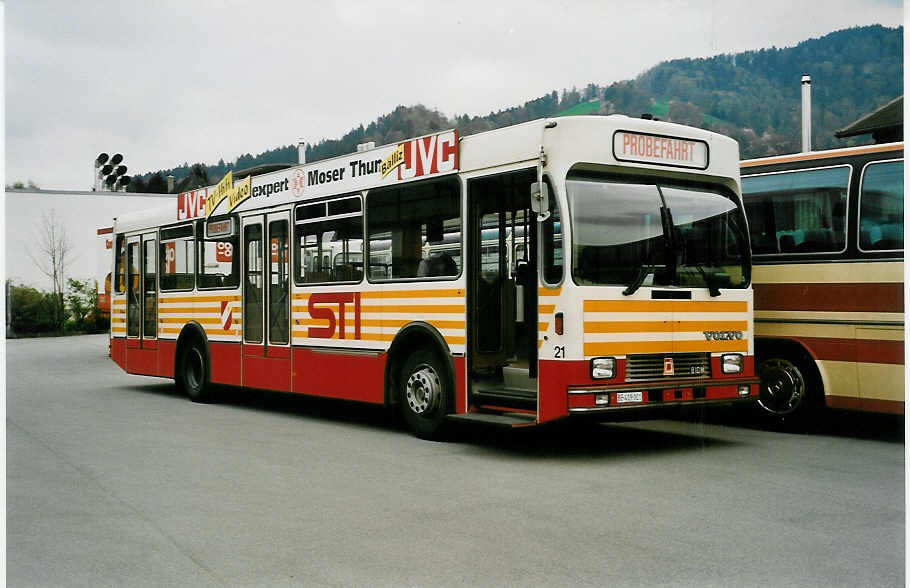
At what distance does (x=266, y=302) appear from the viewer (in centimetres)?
1357

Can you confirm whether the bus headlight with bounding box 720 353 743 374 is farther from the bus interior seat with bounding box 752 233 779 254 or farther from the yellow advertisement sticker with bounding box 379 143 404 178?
the yellow advertisement sticker with bounding box 379 143 404 178

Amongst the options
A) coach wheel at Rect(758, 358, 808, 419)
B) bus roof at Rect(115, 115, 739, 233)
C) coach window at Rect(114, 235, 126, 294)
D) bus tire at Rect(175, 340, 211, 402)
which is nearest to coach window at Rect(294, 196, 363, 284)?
bus roof at Rect(115, 115, 739, 233)

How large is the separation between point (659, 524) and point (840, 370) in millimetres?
4836

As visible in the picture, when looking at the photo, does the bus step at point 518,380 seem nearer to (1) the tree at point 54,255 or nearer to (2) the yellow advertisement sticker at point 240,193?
(2) the yellow advertisement sticker at point 240,193

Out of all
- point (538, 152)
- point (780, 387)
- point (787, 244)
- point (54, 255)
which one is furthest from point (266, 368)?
point (54, 255)

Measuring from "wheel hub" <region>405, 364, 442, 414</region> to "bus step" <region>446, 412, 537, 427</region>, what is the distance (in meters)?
0.42

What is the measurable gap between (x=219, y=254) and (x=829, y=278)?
27.9ft

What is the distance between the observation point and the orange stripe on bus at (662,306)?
8945mm

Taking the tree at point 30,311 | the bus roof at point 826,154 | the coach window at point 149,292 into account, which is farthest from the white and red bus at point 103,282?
the bus roof at point 826,154

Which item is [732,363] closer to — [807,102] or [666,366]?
[666,366]

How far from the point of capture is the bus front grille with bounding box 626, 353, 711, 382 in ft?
29.8

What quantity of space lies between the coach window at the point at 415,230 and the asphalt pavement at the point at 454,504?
71.4 inches

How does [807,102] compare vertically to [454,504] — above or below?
above

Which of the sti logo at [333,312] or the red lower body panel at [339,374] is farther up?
the sti logo at [333,312]
